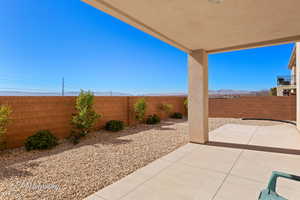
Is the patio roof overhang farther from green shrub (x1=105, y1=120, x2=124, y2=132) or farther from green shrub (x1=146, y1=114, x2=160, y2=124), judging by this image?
green shrub (x1=146, y1=114, x2=160, y2=124)

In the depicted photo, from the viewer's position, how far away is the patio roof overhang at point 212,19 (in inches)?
86.7

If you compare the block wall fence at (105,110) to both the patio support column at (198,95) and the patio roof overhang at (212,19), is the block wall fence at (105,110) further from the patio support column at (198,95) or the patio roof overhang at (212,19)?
the patio roof overhang at (212,19)

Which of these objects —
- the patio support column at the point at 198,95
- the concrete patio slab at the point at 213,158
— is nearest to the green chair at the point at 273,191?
the concrete patio slab at the point at 213,158

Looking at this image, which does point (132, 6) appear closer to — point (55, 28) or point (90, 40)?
point (55, 28)

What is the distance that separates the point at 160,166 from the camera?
295 cm

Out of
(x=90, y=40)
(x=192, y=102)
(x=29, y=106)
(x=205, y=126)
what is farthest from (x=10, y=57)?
(x=205, y=126)

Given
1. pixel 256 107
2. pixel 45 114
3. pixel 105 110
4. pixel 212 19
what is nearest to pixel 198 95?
pixel 212 19

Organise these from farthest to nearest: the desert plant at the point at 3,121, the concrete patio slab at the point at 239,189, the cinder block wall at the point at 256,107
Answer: the cinder block wall at the point at 256,107
the desert plant at the point at 3,121
the concrete patio slab at the point at 239,189

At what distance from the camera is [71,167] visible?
9.72 ft

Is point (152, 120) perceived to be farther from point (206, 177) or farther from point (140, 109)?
point (206, 177)

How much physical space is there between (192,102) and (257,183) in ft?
8.54

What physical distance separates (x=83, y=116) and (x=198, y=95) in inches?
156

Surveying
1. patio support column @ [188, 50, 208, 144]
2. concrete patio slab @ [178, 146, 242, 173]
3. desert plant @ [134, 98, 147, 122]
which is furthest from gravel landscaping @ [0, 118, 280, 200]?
desert plant @ [134, 98, 147, 122]

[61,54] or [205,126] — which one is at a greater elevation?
[61,54]
